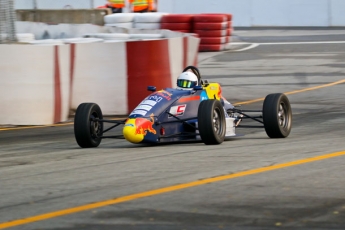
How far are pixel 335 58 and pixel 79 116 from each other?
15.7 meters

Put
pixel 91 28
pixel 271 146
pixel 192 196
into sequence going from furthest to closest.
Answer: pixel 91 28 → pixel 271 146 → pixel 192 196

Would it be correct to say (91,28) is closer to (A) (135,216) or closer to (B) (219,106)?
(B) (219,106)

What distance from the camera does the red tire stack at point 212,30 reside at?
90.2ft

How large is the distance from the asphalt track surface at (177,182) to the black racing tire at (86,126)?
158 millimetres

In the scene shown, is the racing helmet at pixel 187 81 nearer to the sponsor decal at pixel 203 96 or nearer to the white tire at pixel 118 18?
the sponsor decal at pixel 203 96

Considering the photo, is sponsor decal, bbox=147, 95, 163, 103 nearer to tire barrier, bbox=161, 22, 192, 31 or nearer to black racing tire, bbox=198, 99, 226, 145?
black racing tire, bbox=198, 99, 226, 145

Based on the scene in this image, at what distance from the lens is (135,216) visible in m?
6.57

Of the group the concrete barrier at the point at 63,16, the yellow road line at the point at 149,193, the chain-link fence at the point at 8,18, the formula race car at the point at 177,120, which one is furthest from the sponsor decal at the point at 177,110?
the concrete barrier at the point at 63,16

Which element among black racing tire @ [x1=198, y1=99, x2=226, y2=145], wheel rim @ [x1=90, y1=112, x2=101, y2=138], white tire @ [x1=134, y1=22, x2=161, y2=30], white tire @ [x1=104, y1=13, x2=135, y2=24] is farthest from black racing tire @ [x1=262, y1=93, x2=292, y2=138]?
white tire @ [x1=134, y1=22, x2=161, y2=30]

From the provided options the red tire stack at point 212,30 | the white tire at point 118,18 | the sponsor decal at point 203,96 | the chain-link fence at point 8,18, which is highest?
the chain-link fence at point 8,18

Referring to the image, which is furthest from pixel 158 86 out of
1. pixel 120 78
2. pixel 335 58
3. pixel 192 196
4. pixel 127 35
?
pixel 335 58

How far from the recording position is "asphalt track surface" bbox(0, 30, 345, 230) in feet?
21.2

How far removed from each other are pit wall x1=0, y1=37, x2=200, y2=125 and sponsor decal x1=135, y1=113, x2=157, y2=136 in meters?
3.65

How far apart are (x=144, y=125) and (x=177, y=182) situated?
9.68 ft
